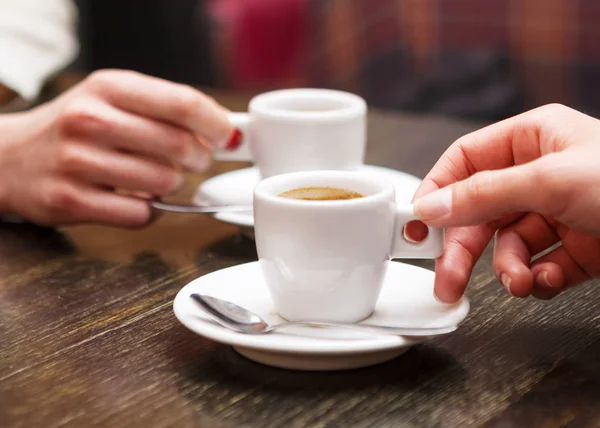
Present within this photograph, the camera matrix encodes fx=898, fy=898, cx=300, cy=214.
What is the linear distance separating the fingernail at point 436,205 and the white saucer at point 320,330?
0.26 feet

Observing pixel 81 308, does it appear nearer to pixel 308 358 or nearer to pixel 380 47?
pixel 308 358

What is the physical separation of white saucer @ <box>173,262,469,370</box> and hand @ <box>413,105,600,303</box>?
0.03 metres

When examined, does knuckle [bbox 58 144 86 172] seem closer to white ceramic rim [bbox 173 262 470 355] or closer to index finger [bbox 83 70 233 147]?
index finger [bbox 83 70 233 147]

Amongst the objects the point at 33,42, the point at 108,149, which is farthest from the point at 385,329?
the point at 33,42

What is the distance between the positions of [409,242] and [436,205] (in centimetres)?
5

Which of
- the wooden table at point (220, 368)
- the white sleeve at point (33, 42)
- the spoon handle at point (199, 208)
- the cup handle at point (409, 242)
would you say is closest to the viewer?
the wooden table at point (220, 368)

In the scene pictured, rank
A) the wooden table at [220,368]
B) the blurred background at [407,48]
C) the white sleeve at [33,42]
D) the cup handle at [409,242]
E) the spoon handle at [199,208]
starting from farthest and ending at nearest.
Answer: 1. the blurred background at [407,48]
2. the white sleeve at [33,42]
3. the spoon handle at [199,208]
4. the cup handle at [409,242]
5. the wooden table at [220,368]

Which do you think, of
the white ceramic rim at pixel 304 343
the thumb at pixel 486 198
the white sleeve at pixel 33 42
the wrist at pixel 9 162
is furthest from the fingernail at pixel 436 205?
the white sleeve at pixel 33 42

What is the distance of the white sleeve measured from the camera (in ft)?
4.43

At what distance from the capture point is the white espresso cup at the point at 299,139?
1039 mm

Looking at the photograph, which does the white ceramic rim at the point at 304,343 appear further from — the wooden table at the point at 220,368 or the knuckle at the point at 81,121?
the knuckle at the point at 81,121

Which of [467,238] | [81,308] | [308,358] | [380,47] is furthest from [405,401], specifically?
[380,47]

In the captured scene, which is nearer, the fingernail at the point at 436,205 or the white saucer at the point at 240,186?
the fingernail at the point at 436,205

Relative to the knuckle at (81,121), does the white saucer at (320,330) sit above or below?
below
